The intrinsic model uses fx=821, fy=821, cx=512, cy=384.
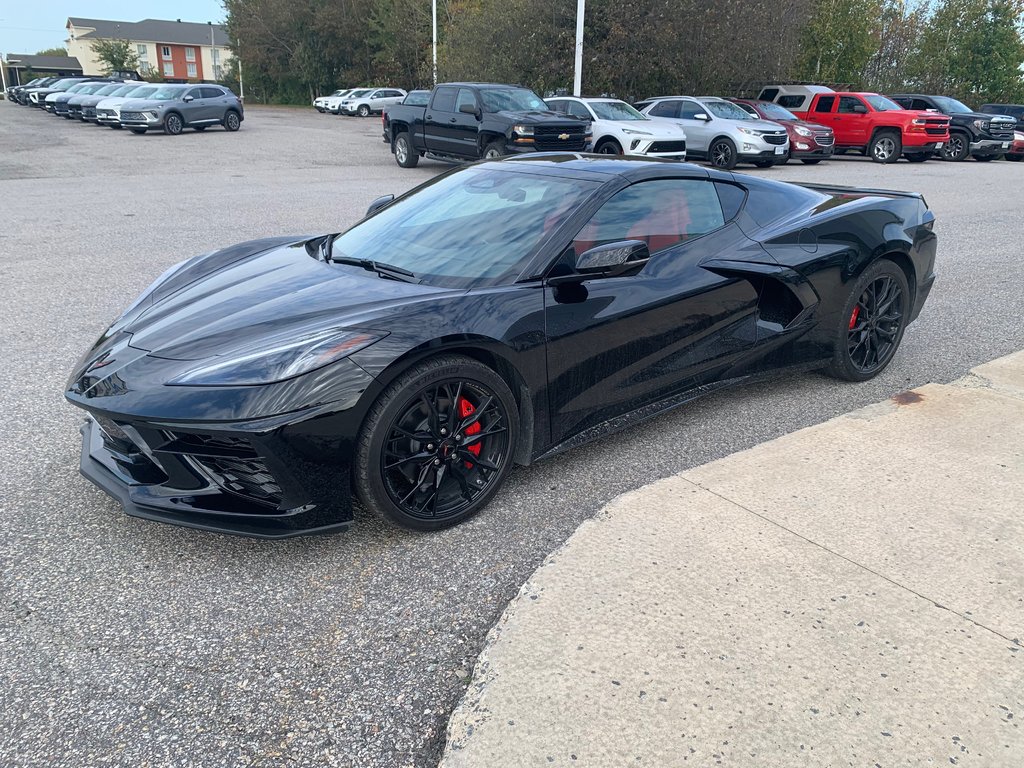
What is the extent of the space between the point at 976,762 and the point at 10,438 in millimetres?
4085

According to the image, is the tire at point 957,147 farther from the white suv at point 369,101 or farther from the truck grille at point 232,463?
the white suv at point 369,101

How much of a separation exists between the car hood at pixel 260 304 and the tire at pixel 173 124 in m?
25.4

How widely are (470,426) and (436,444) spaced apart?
6.9 inches

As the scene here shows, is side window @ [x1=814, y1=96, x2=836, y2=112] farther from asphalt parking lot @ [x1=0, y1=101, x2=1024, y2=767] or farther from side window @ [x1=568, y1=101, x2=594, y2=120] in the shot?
asphalt parking lot @ [x1=0, y1=101, x2=1024, y2=767]

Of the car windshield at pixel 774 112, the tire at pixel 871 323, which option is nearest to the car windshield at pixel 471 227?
the tire at pixel 871 323


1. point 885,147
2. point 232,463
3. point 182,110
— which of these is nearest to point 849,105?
point 885,147

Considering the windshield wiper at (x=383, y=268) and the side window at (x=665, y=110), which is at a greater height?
the side window at (x=665, y=110)

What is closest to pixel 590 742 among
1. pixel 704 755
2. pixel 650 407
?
pixel 704 755

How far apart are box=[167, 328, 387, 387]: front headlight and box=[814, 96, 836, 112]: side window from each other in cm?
2351

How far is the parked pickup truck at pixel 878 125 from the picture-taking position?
21.7 metres

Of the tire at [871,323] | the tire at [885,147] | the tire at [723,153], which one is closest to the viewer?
the tire at [871,323]

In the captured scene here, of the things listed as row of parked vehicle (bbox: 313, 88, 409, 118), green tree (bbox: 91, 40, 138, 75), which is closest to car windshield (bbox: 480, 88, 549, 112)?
row of parked vehicle (bbox: 313, 88, 409, 118)

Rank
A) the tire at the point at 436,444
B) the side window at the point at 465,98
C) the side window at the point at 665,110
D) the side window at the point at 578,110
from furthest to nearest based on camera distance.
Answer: the side window at the point at 665,110 < the side window at the point at 578,110 < the side window at the point at 465,98 < the tire at the point at 436,444

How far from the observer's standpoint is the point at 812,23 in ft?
109
